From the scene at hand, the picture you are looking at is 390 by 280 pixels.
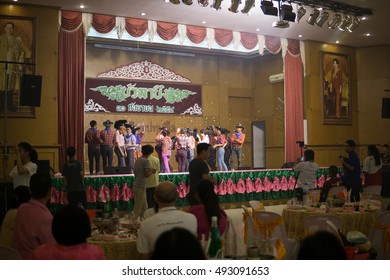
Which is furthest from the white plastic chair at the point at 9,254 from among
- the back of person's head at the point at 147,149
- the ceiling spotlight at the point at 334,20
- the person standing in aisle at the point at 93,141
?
the ceiling spotlight at the point at 334,20

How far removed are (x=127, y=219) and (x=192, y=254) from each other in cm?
320

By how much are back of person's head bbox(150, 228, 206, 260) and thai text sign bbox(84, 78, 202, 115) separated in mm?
12843

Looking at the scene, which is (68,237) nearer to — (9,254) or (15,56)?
(9,254)

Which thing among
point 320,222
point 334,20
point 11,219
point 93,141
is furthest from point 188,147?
point 11,219

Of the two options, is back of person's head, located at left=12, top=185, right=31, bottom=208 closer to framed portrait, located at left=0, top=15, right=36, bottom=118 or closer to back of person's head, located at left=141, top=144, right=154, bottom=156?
back of person's head, located at left=141, top=144, right=154, bottom=156

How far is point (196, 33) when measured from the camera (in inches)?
456

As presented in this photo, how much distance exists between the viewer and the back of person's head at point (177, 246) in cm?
149

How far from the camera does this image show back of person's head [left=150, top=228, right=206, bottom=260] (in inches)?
58.5

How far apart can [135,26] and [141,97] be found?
170 inches

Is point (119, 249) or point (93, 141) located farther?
point (93, 141)

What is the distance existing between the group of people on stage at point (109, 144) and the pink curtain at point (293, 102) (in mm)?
4577

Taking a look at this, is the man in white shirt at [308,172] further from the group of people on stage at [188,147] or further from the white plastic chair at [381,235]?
the group of people on stage at [188,147]

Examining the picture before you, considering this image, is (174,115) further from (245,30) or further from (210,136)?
(245,30)

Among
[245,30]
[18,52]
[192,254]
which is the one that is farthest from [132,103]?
[192,254]
